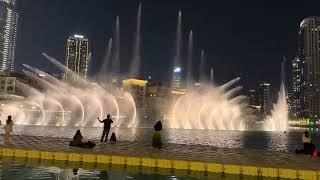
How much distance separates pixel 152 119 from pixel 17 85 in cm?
6007

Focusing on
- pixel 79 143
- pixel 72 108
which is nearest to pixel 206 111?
pixel 72 108

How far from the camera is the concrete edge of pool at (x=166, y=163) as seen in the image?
1387 centimetres

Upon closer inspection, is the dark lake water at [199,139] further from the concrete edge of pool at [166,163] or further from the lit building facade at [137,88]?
the lit building facade at [137,88]

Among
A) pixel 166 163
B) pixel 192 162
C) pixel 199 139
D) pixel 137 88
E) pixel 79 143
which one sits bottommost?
pixel 199 139

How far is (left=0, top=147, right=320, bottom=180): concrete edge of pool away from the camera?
13.9 metres

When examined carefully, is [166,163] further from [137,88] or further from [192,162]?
[137,88]

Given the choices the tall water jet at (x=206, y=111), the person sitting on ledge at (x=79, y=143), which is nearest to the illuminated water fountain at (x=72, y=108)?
the tall water jet at (x=206, y=111)

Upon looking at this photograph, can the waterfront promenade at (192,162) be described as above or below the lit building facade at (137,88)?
below

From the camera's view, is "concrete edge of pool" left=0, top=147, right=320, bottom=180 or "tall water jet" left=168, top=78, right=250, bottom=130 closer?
"concrete edge of pool" left=0, top=147, right=320, bottom=180

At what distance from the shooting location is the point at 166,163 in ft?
51.9

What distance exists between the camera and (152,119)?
468 ft

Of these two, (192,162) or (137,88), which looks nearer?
(192,162)

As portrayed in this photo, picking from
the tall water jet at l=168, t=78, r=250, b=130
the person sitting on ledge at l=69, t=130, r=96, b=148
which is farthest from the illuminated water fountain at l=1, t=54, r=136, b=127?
the person sitting on ledge at l=69, t=130, r=96, b=148

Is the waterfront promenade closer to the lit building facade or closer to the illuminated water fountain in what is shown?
the illuminated water fountain
